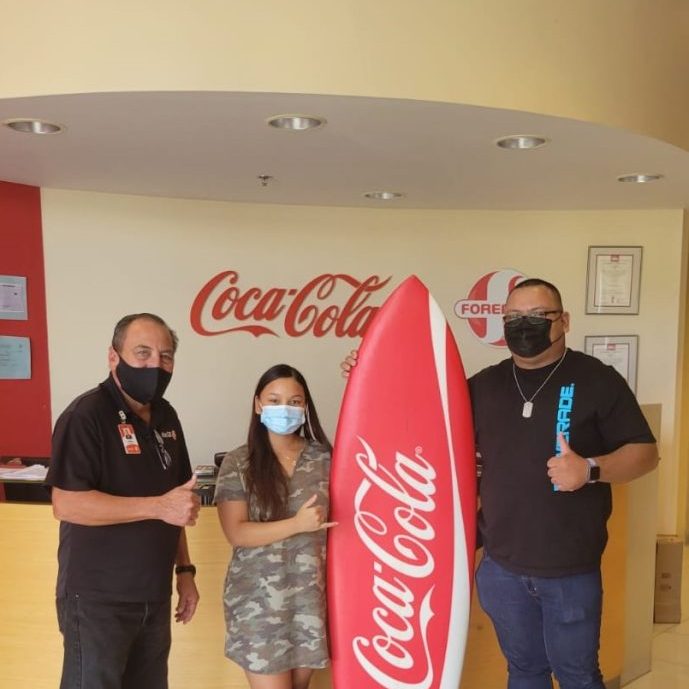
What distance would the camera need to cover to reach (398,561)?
1982 millimetres

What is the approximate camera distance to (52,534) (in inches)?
93.4

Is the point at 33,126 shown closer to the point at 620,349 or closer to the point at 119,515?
the point at 119,515

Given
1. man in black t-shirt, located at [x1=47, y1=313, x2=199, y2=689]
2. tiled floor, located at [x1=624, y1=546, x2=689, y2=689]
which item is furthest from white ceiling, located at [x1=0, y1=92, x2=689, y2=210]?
tiled floor, located at [x1=624, y1=546, x2=689, y2=689]

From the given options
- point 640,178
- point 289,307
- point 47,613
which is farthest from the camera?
point 289,307

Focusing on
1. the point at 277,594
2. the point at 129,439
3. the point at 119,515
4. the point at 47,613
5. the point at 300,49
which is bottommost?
the point at 47,613

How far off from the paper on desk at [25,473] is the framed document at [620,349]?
2.82 metres

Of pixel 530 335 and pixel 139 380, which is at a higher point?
pixel 530 335

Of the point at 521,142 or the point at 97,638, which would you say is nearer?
the point at 97,638

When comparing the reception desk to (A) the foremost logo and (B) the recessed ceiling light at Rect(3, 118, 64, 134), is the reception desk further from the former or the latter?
(A) the foremost logo

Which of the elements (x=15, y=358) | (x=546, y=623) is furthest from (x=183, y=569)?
(x=15, y=358)

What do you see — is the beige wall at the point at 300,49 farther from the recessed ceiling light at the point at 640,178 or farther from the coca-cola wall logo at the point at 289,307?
the coca-cola wall logo at the point at 289,307

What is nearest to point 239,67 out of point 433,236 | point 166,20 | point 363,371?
point 166,20

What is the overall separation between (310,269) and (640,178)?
1691 millimetres

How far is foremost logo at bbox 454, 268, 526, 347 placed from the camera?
386 centimetres
